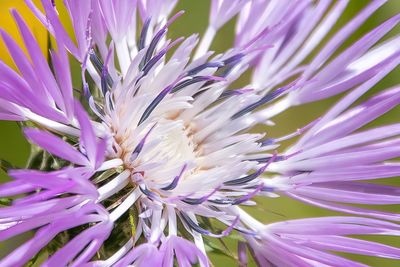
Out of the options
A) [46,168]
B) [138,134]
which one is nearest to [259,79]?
[138,134]

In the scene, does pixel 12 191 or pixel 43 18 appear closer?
pixel 12 191

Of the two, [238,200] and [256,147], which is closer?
[238,200]

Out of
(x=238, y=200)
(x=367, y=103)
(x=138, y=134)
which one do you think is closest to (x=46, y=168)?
(x=138, y=134)

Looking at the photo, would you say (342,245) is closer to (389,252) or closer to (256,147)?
(389,252)

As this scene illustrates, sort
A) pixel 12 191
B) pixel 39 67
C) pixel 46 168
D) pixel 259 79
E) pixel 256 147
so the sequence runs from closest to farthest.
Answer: pixel 12 191 < pixel 39 67 < pixel 46 168 < pixel 256 147 < pixel 259 79

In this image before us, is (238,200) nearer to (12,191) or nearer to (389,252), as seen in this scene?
(389,252)

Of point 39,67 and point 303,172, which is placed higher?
point 303,172

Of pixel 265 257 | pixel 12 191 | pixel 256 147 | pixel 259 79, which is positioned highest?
pixel 259 79

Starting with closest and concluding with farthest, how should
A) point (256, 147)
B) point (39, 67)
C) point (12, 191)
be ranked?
point (12, 191) < point (39, 67) < point (256, 147)

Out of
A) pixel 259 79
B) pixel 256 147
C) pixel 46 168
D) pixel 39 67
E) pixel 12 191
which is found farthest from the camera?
pixel 259 79
